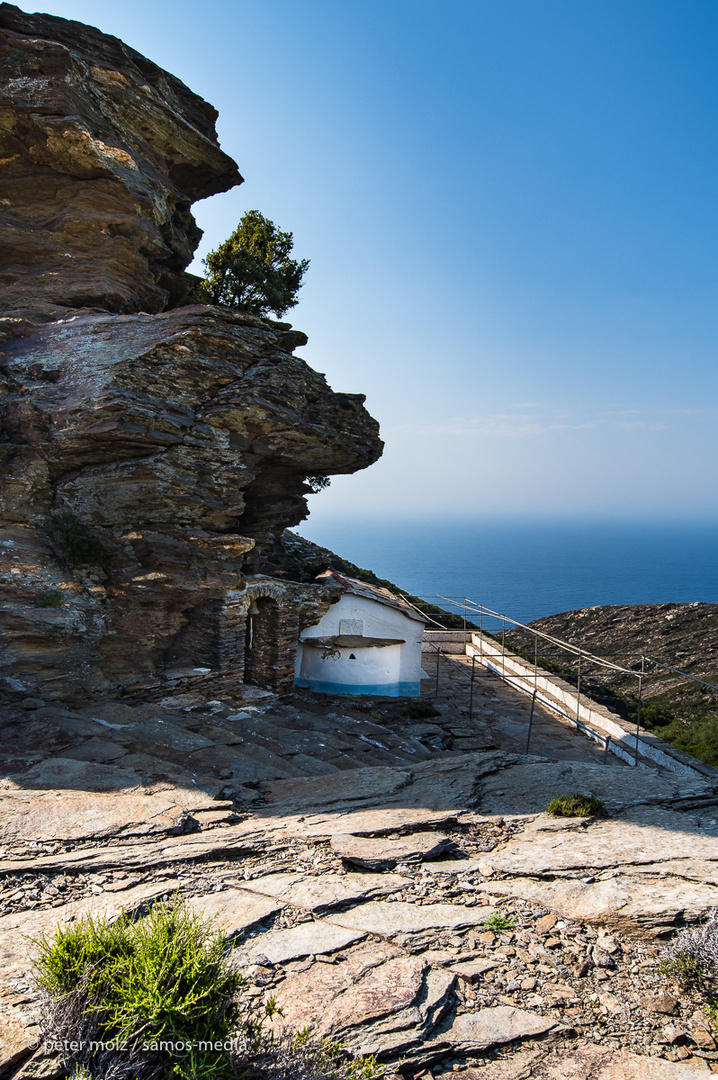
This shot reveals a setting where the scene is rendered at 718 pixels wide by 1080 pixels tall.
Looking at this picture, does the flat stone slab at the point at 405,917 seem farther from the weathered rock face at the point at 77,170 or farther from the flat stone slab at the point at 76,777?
the weathered rock face at the point at 77,170

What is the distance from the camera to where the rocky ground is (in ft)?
14.4

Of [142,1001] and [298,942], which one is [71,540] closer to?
[298,942]

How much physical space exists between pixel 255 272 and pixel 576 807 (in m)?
26.4

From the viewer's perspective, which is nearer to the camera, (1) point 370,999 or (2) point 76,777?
(1) point 370,999

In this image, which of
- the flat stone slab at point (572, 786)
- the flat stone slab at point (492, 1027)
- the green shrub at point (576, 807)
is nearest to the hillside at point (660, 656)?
the flat stone slab at point (572, 786)

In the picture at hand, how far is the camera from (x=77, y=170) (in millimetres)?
→ 15773

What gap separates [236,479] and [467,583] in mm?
120648

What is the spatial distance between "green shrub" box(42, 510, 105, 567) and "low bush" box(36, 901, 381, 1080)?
1082 cm

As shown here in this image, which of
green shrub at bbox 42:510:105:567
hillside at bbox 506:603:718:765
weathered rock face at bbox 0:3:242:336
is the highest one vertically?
weathered rock face at bbox 0:3:242:336

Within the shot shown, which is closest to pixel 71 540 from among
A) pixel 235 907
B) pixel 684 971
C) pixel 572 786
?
pixel 235 907

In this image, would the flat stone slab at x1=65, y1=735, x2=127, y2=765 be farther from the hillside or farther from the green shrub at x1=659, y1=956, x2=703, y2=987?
the hillside

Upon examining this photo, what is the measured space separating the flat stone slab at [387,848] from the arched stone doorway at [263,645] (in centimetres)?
1018

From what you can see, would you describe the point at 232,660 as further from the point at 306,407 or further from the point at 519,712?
the point at 519,712

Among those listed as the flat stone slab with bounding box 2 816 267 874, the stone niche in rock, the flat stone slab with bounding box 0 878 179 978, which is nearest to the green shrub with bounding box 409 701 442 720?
the stone niche in rock
